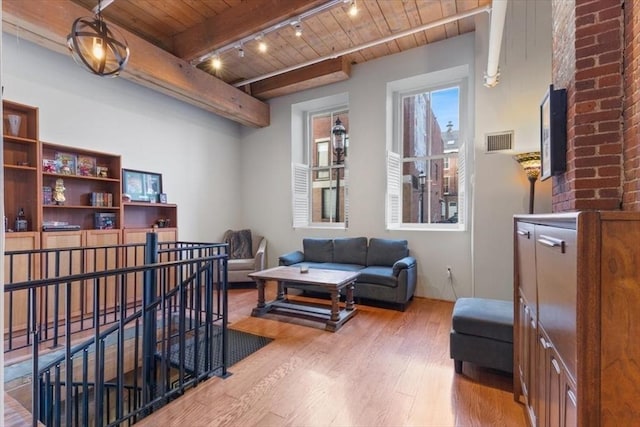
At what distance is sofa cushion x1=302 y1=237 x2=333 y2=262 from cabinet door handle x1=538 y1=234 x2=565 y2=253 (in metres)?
3.60

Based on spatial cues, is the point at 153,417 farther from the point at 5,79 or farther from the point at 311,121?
the point at 311,121

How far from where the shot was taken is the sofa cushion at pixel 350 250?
463 centimetres

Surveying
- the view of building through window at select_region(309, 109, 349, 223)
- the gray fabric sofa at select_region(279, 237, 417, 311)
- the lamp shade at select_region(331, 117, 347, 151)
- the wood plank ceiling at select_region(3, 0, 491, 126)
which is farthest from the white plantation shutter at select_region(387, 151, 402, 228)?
the wood plank ceiling at select_region(3, 0, 491, 126)

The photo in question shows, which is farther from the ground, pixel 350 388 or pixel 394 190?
pixel 394 190

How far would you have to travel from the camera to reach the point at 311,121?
5949 millimetres

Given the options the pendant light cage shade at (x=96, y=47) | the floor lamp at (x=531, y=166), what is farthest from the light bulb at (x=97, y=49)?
the floor lamp at (x=531, y=166)

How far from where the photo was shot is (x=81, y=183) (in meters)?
3.84

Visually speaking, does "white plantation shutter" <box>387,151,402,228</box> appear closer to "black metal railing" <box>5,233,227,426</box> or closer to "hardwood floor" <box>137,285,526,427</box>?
"hardwood floor" <box>137,285,526,427</box>

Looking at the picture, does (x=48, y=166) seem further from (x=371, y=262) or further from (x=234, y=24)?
(x=371, y=262)

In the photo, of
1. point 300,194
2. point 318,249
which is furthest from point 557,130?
point 300,194

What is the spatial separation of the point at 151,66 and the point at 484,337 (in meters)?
4.41

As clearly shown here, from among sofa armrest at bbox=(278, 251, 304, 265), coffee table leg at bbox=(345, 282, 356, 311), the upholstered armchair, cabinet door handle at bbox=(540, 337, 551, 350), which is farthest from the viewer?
the upholstered armchair

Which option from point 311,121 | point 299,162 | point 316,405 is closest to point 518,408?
point 316,405

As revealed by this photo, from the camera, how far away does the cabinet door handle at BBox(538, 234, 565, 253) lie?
110 cm
